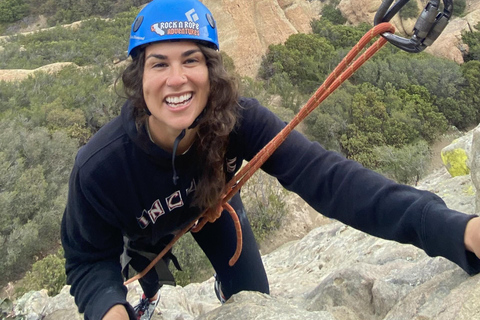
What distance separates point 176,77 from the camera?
3.74 ft

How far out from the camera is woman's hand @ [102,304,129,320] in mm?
1167

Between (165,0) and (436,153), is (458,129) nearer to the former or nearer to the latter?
(436,153)

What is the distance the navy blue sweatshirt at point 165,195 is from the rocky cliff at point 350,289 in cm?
18

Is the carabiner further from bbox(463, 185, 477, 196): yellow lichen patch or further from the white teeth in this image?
bbox(463, 185, 477, 196): yellow lichen patch

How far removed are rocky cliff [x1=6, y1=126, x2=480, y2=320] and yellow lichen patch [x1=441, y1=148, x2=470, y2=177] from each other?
96 mm

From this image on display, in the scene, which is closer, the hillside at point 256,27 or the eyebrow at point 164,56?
the eyebrow at point 164,56

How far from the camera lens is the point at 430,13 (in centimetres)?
94

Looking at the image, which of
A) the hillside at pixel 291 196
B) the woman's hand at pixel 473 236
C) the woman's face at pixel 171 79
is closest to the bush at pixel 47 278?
the hillside at pixel 291 196

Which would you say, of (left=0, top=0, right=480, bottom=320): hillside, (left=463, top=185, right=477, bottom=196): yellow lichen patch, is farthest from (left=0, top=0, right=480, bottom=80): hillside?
(left=463, top=185, right=477, bottom=196): yellow lichen patch

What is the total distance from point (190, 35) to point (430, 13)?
0.68 meters

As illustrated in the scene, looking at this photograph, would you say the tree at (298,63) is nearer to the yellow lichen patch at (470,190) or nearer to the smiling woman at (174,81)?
the yellow lichen patch at (470,190)

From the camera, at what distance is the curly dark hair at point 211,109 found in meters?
1.23

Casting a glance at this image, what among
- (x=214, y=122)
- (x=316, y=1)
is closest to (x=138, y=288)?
(x=214, y=122)

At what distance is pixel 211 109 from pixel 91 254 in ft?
2.31
